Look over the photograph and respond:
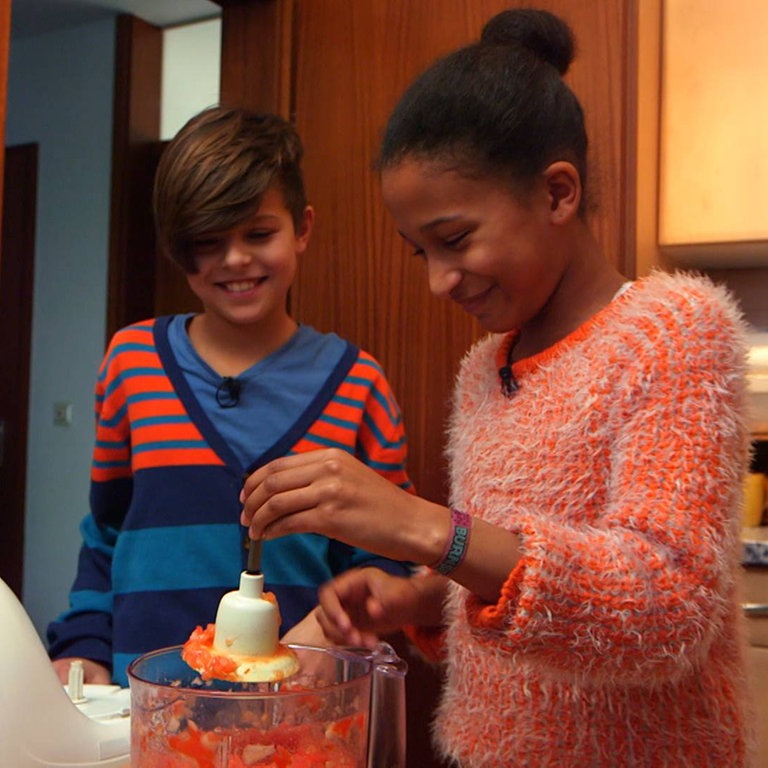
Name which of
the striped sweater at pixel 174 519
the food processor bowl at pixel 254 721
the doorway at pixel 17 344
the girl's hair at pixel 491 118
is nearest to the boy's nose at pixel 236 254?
the striped sweater at pixel 174 519

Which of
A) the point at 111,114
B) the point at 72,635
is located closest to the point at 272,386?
the point at 72,635

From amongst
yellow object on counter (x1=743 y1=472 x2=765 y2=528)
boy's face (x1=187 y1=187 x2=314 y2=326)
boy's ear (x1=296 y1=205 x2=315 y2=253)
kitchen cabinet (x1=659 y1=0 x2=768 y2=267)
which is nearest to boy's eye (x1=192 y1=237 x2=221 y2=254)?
boy's face (x1=187 y1=187 x2=314 y2=326)

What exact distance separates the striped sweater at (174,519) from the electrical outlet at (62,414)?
2.48 m

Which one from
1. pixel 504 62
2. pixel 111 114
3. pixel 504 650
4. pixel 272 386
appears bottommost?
pixel 504 650

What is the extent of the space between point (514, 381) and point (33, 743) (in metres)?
0.47

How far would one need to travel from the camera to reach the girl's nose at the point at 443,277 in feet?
2.53

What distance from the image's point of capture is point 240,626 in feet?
1.96

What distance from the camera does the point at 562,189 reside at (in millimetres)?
785

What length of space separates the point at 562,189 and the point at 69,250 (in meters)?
3.07

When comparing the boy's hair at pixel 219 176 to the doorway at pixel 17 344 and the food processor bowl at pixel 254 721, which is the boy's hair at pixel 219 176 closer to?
the food processor bowl at pixel 254 721

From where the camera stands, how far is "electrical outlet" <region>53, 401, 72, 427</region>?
11.6 feet

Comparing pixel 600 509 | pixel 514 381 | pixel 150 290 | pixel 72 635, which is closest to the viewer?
pixel 600 509

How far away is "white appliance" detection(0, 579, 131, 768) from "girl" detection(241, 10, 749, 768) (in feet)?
0.61

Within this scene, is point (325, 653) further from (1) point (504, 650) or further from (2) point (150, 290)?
(2) point (150, 290)
